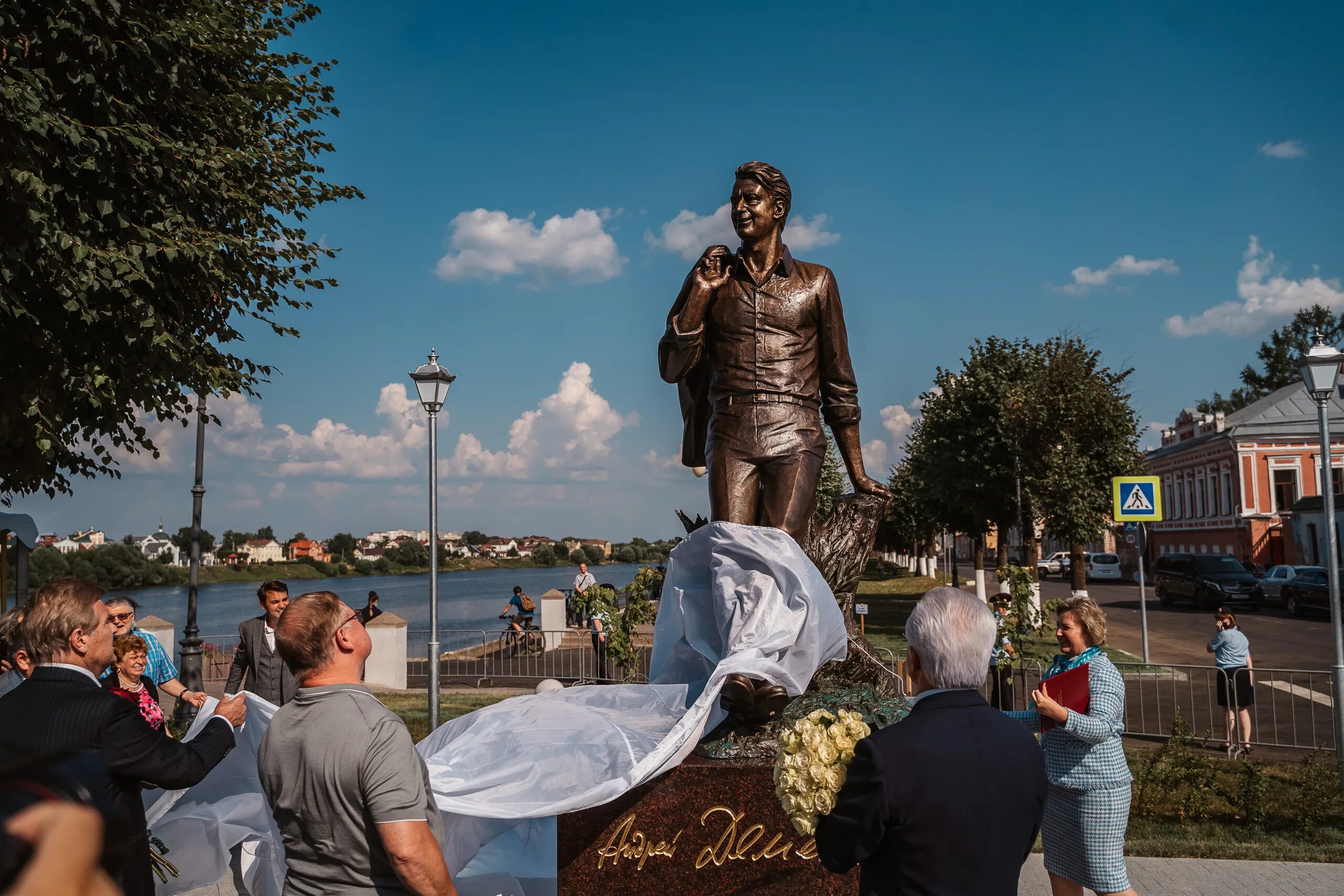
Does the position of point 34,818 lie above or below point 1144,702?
above

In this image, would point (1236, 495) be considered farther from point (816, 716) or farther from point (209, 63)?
point (816, 716)

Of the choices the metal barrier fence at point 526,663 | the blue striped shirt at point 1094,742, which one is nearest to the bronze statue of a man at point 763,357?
the blue striped shirt at point 1094,742

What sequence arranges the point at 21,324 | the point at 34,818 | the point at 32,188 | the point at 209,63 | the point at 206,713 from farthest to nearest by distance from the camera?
the point at 209,63
the point at 21,324
the point at 32,188
the point at 206,713
the point at 34,818

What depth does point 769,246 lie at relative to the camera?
505 centimetres

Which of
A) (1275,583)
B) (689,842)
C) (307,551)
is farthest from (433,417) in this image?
(307,551)

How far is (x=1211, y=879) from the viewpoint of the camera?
5641 millimetres

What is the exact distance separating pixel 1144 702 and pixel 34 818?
47.2 ft

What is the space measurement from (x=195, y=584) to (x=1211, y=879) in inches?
563

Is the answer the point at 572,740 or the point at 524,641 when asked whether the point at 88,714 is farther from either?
the point at 524,641

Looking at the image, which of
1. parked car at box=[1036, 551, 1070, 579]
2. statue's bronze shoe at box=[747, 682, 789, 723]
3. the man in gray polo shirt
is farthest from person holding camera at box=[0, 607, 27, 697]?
parked car at box=[1036, 551, 1070, 579]

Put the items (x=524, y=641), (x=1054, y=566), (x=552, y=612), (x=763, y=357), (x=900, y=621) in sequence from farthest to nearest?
(x=1054, y=566) → (x=900, y=621) → (x=552, y=612) → (x=524, y=641) → (x=763, y=357)

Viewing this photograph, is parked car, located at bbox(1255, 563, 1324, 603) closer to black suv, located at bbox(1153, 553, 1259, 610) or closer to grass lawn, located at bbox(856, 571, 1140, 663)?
black suv, located at bbox(1153, 553, 1259, 610)

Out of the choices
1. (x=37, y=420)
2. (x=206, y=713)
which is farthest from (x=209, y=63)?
(x=206, y=713)

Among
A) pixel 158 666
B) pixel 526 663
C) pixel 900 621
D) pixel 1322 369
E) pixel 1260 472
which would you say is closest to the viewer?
pixel 158 666
